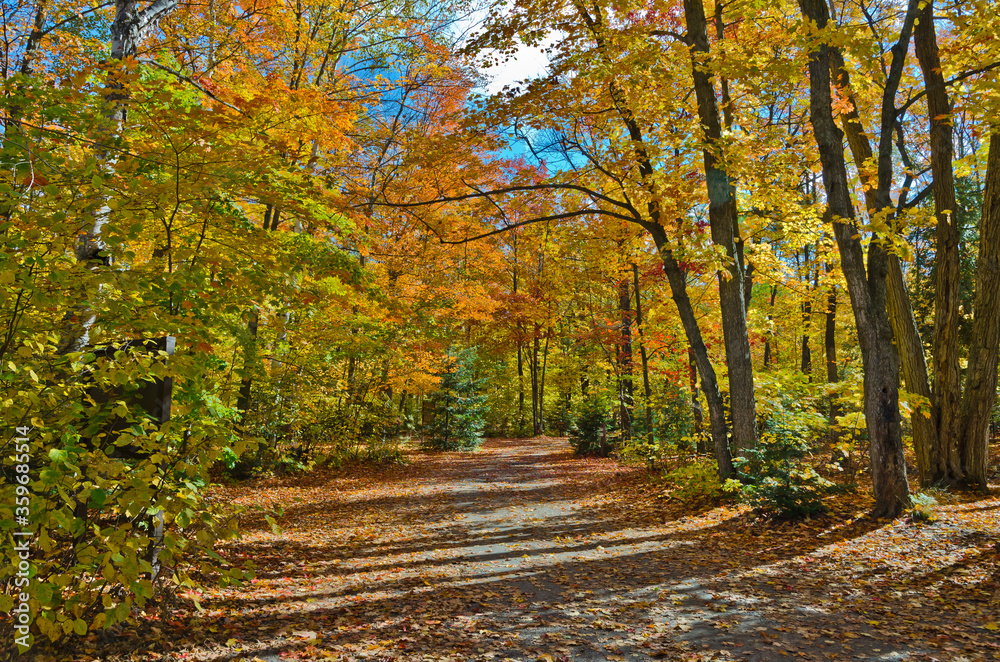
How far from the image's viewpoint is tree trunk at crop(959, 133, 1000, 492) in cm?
765

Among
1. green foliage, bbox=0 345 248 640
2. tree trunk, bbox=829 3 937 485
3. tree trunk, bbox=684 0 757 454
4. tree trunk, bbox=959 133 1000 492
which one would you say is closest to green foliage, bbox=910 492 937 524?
tree trunk, bbox=684 0 757 454

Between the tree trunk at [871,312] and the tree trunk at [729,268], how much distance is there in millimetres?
1662

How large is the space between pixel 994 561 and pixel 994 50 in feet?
20.8

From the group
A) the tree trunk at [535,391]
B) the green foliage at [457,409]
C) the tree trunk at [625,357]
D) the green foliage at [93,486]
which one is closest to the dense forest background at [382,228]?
the green foliage at [93,486]

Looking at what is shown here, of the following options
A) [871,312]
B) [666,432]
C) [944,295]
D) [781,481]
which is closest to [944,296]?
[944,295]

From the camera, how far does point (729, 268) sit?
805cm

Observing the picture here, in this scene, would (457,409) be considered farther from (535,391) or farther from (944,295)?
(944,295)

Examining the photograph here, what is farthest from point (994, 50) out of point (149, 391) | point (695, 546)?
point (149, 391)

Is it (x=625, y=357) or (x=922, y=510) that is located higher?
(x=625, y=357)

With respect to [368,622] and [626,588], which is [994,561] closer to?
[626,588]

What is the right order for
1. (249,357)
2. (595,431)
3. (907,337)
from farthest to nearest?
(595,431) < (907,337) < (249,357)

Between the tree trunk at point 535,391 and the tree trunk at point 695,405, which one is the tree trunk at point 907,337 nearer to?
the tree trunk at point 695,405

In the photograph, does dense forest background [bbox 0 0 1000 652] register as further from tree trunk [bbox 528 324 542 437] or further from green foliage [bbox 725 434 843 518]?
tree trunk [bbox 528 324 542 437]

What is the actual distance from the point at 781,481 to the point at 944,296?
14.2ft
